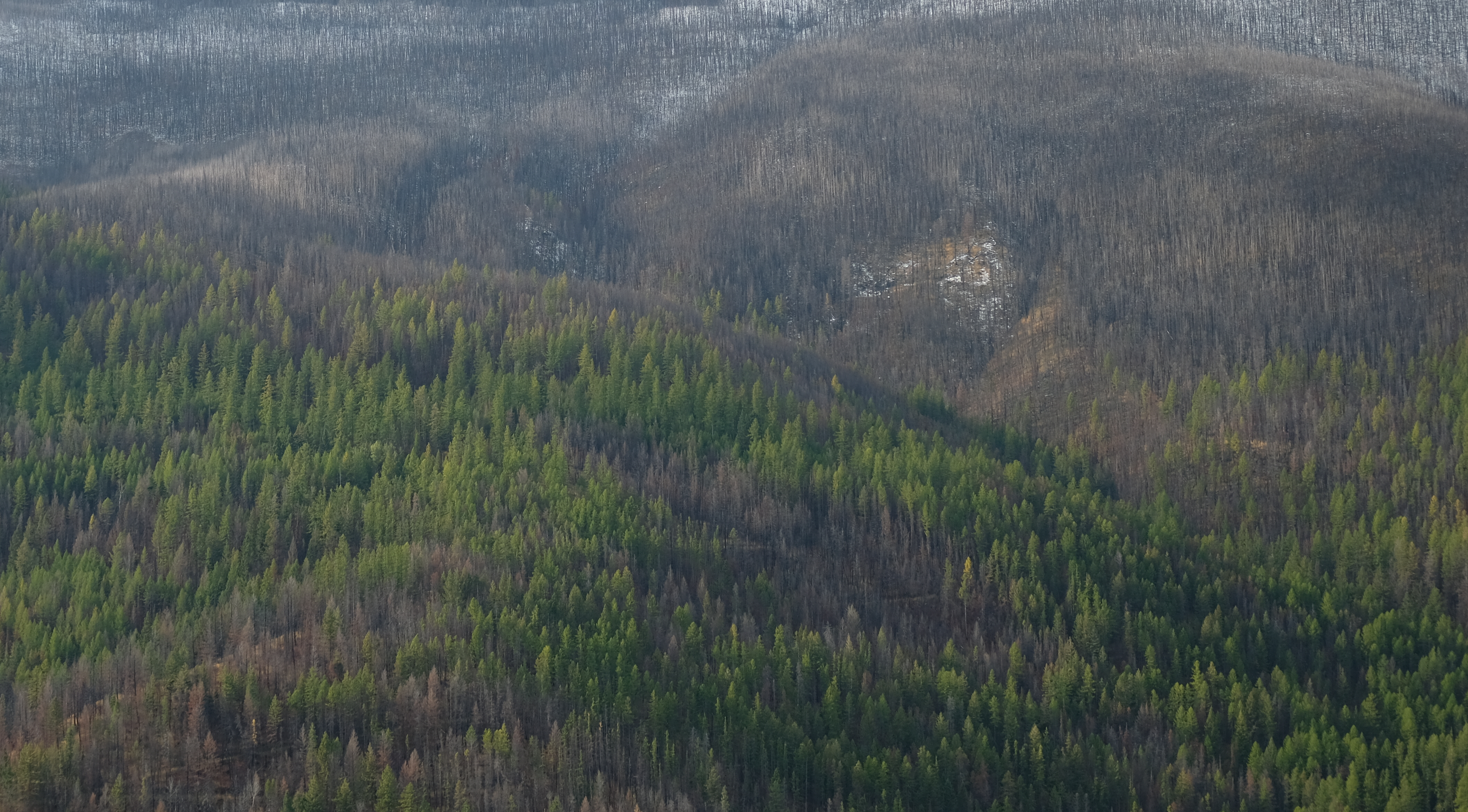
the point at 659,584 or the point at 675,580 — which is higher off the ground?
the point at 659,584

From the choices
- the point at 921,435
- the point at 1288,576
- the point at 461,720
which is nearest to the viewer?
the point at 461,720

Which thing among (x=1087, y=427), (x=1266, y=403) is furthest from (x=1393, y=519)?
(x=1087, y=427)

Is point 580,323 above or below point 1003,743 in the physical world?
above

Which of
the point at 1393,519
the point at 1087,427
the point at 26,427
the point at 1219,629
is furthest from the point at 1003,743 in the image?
the point at 26,427

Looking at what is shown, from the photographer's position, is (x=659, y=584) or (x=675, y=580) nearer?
(x=659, y=584)

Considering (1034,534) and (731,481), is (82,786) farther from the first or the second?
(1034,534)

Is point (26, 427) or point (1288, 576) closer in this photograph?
point (1288, 576)

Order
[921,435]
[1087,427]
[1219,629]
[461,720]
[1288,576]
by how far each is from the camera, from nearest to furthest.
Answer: [461,720], [1219,629], [1288,576], [921,435], [1087,427]
